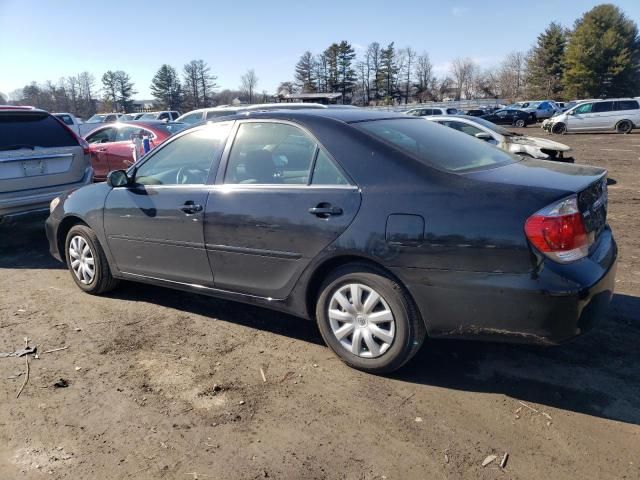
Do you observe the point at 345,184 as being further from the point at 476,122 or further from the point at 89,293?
the point at 476,122

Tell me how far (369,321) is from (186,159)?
2.07m

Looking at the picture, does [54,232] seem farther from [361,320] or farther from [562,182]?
[562,182]

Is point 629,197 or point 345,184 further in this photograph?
point 629,197

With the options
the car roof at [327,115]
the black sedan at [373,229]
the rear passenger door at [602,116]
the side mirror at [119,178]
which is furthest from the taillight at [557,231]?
the rear passenger door at [602,116]

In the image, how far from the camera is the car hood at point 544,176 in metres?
3.00

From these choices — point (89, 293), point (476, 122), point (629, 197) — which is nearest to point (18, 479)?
point (89, 293)

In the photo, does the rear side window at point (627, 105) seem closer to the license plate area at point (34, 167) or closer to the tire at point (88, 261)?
the license plate area at point (34, 167)

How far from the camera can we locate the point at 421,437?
2777 mm

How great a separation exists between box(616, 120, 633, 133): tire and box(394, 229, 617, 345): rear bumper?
28806mm

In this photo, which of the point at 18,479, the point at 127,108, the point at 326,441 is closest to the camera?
the point at 18,479

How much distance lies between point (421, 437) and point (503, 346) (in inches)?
50.9

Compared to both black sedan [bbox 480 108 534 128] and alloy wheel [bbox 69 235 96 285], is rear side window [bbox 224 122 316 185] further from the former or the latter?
black sedan [bbox 480 108 534 128]

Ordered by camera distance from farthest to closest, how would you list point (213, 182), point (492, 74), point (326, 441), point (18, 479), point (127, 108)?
point (492, 74)
point (127, 108)
point (213, 182)
point (326, 441)
point (18, 479)

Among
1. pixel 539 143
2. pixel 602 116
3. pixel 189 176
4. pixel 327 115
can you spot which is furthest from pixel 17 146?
pixel 602 116
